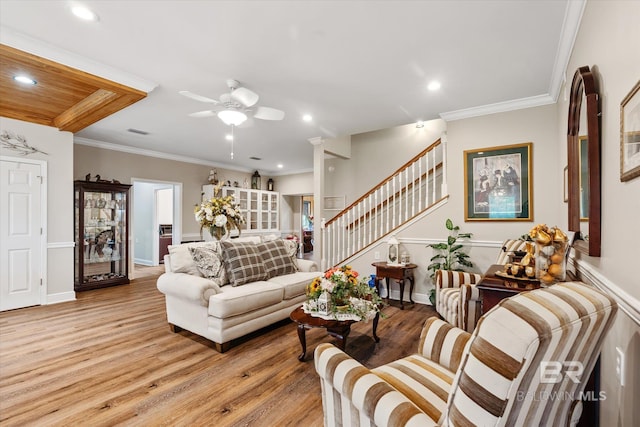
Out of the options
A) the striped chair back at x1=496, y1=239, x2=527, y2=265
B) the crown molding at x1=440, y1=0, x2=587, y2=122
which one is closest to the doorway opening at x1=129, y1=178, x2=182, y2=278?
the crown molding at x1=440, y1=0, x2=587, y2=122

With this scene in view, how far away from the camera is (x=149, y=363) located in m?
2.44

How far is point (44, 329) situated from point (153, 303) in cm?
119

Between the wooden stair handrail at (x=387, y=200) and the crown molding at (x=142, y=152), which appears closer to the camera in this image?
the wooden stair handrail at (x=387, y=200)

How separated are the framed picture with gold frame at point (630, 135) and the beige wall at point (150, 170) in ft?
22.2

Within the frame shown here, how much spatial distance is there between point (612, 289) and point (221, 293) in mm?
2687

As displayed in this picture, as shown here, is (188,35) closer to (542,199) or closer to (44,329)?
(44,329)

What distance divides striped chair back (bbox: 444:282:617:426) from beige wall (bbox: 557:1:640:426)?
0.46m

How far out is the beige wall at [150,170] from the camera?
5312 millimetres

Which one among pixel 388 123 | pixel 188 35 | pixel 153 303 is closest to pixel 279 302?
pixel 153 303

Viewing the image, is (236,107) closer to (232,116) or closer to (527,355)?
(232,116)

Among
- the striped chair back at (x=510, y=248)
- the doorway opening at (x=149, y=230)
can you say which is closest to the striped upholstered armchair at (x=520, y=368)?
the striped chair back at (x=510, y=248)

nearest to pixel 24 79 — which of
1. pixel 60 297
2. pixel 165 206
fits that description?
pixel 60 297

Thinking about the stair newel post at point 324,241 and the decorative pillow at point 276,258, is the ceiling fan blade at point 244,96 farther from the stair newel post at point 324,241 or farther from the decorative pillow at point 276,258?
the stair newel post at point 324,241

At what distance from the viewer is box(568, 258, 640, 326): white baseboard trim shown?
1.06 metres
